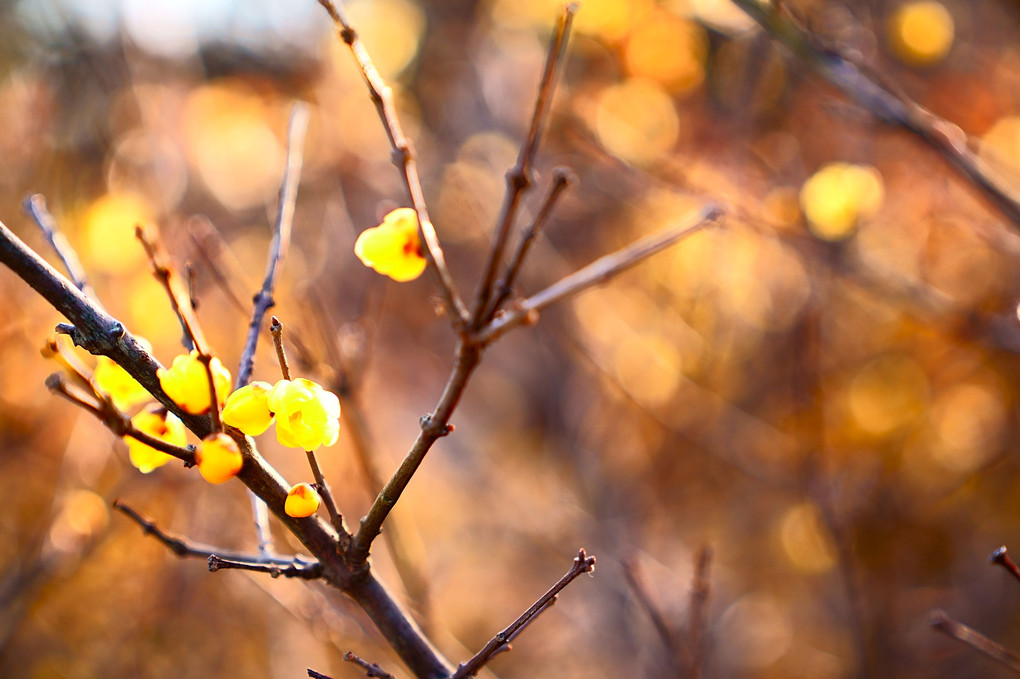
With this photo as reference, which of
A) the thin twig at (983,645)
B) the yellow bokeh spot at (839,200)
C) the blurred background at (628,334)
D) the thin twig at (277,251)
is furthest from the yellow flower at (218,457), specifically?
the yellow bokeh spot at (839,200)

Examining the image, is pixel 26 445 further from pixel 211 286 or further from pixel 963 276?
pixel 963 276

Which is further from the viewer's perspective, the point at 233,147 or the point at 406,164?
the point at 233,147

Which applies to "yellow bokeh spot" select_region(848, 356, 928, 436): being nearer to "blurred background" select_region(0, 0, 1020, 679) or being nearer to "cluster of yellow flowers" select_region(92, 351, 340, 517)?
"blurred background" select_region(0, 0, 1020, 679)

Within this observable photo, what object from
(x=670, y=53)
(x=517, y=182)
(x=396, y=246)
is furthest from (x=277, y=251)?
(x=670, y=53)

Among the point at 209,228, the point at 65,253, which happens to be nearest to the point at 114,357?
the point at 65,253

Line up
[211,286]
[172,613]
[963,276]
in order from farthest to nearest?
[211,286]
[172,613]
[963,276]

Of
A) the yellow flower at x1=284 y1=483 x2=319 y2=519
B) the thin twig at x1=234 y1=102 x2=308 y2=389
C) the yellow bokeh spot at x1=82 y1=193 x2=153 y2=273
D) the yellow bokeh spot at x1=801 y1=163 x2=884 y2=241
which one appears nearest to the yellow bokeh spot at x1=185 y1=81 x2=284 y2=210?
the yellow bokeh spot at x1=82 y1=193 x2=153 y2=273

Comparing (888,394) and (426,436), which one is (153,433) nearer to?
(426,436)
